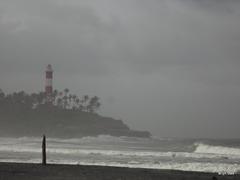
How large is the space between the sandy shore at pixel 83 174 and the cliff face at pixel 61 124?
94825 millimetres

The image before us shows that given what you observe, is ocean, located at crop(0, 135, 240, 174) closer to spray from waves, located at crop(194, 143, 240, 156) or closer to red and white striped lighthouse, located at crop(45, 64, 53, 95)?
spray from waves, located at crop(194, 143, 240, 156)

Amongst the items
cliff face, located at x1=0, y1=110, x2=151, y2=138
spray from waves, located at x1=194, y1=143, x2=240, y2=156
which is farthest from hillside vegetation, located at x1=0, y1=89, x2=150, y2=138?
spray from waves, located at x1=194, y1=143, x2=240, y2=156

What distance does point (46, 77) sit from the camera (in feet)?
362

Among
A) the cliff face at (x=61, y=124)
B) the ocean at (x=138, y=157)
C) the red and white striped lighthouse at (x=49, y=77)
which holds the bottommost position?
the ocean at (x=138, y=157)

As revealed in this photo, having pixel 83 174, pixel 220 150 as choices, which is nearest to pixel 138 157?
pixel 83 174

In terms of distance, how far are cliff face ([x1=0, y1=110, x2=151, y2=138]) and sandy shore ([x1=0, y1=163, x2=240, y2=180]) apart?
94825mm

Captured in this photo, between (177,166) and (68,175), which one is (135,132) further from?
(68,175)

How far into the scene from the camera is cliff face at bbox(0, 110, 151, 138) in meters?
120

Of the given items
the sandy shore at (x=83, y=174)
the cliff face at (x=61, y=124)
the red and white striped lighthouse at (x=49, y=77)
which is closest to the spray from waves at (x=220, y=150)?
the sandy shore at (x=83, y=174)

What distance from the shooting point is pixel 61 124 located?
409ft

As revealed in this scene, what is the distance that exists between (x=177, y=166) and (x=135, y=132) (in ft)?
326

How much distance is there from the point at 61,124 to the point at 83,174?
107 metres

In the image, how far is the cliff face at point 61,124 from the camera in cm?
12025

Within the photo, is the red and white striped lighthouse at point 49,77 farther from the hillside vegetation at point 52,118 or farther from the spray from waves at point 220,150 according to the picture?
the spray from waves at point 220,150
